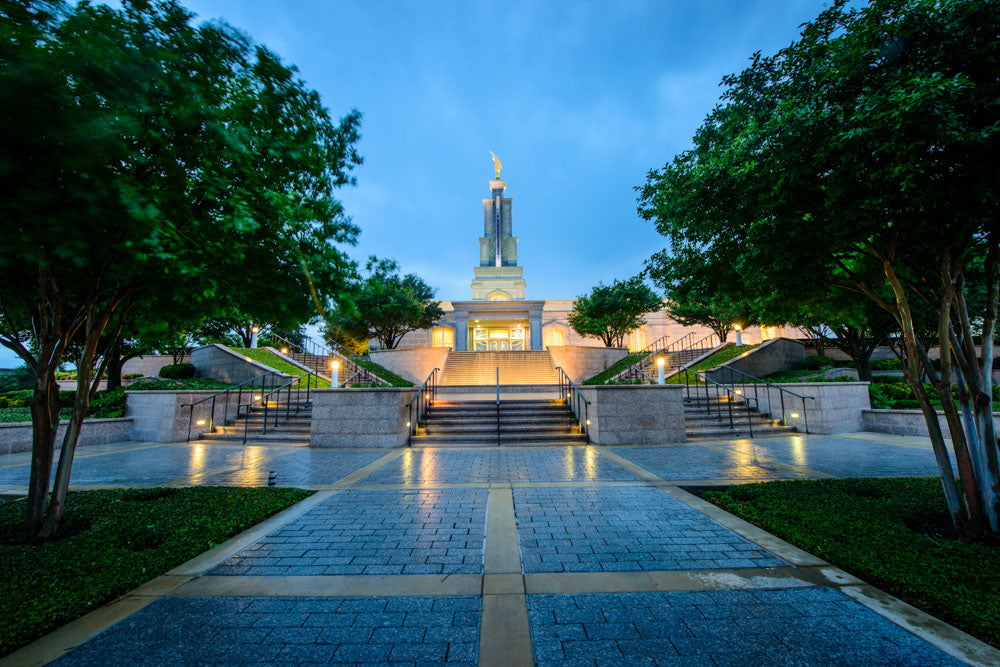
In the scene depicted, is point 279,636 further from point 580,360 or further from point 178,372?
point 178,372

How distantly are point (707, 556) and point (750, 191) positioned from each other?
421 centimetres

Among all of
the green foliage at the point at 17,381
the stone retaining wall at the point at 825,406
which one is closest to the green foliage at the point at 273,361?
the green foliage at the point at 17,381


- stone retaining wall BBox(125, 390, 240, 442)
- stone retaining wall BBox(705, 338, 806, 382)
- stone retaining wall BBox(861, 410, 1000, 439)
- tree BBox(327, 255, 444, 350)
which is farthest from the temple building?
stone retaining wall BBox(861, 410, 1000, 439)

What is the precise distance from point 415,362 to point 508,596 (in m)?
19.4

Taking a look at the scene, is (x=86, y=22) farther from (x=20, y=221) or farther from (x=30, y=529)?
(x=30, y=529)

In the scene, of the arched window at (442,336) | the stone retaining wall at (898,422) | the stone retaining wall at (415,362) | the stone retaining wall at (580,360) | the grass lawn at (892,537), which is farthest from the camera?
the arched window at (442,336)

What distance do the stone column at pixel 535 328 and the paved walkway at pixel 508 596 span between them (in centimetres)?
2178

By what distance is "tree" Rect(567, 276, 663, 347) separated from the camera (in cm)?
2809

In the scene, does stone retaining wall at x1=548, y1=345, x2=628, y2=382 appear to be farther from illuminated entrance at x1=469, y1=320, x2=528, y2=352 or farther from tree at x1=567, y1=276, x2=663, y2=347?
illuminated entrance at x1=469, y1=320, x2=528, y2=352

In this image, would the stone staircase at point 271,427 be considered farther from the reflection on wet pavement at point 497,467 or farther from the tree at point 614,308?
the tree at point 614,308

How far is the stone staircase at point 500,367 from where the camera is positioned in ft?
69.4

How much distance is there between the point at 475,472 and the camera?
7.30 metres

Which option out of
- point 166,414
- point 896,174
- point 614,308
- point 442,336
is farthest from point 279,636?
point 442,336

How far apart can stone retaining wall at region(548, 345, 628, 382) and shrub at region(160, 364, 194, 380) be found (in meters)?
19.9
